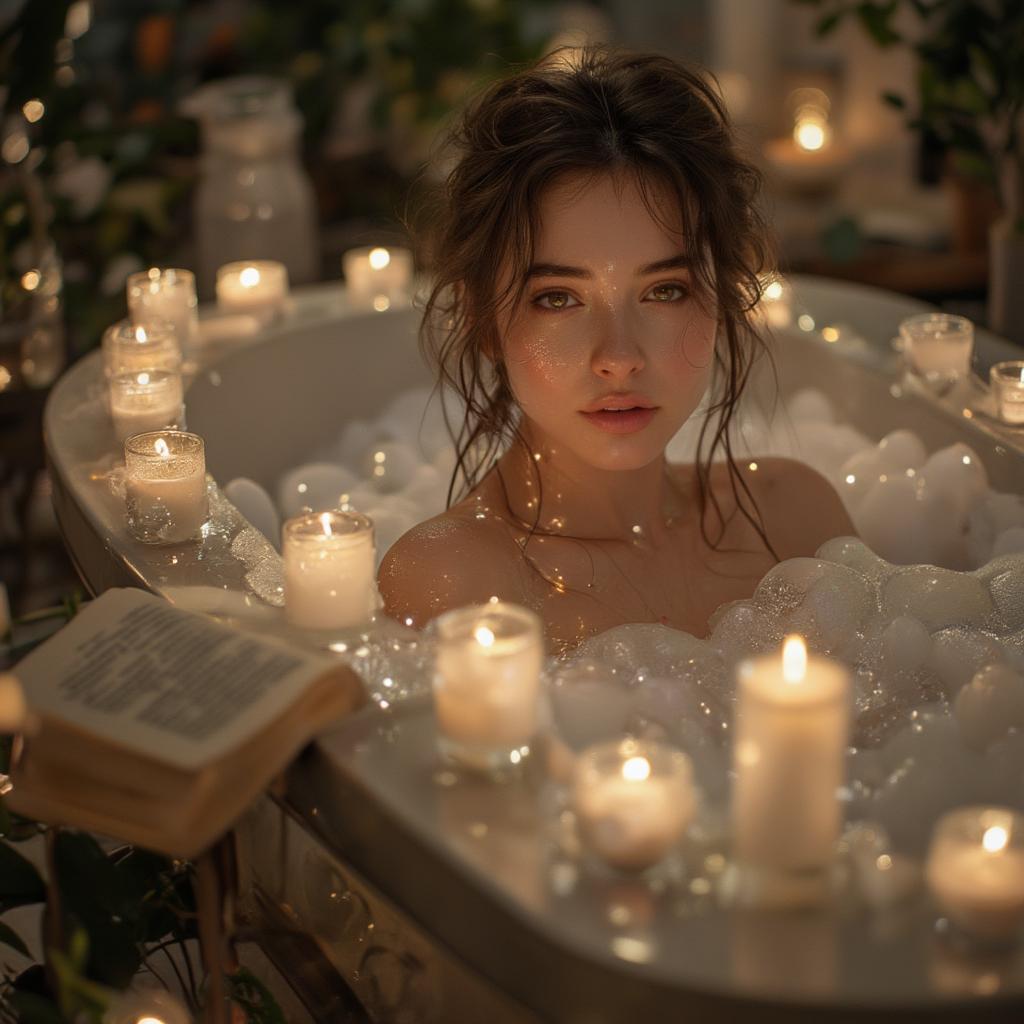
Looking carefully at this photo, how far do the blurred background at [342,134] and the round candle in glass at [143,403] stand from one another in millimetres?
384

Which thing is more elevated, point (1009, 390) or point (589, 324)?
point (589, 324)

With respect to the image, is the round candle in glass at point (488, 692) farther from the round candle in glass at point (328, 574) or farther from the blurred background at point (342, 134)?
the blurred background at point (342, 134)

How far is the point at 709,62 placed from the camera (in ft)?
17.3

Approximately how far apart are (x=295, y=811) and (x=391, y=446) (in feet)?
3.88

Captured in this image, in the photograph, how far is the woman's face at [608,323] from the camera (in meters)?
1.63

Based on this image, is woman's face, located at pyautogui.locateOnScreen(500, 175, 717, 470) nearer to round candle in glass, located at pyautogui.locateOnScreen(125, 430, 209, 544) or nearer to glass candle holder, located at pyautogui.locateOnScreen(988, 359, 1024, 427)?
round candle in glass, located at pyautogui.locateOnScreen(125, 430, 209, 544)

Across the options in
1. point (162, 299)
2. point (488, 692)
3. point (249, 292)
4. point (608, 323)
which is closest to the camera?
point (488, 692)

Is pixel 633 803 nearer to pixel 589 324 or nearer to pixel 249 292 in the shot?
pixel 589 324

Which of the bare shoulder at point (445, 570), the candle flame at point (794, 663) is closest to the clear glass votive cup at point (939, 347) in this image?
the bare shoulder at point (445, 570)

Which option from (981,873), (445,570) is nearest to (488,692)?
(981,873)

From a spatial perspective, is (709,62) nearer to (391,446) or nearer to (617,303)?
(391,446)

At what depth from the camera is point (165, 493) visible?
5.37 ft

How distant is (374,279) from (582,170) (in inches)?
45.0

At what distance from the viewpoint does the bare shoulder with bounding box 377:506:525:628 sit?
1718 millimetres
